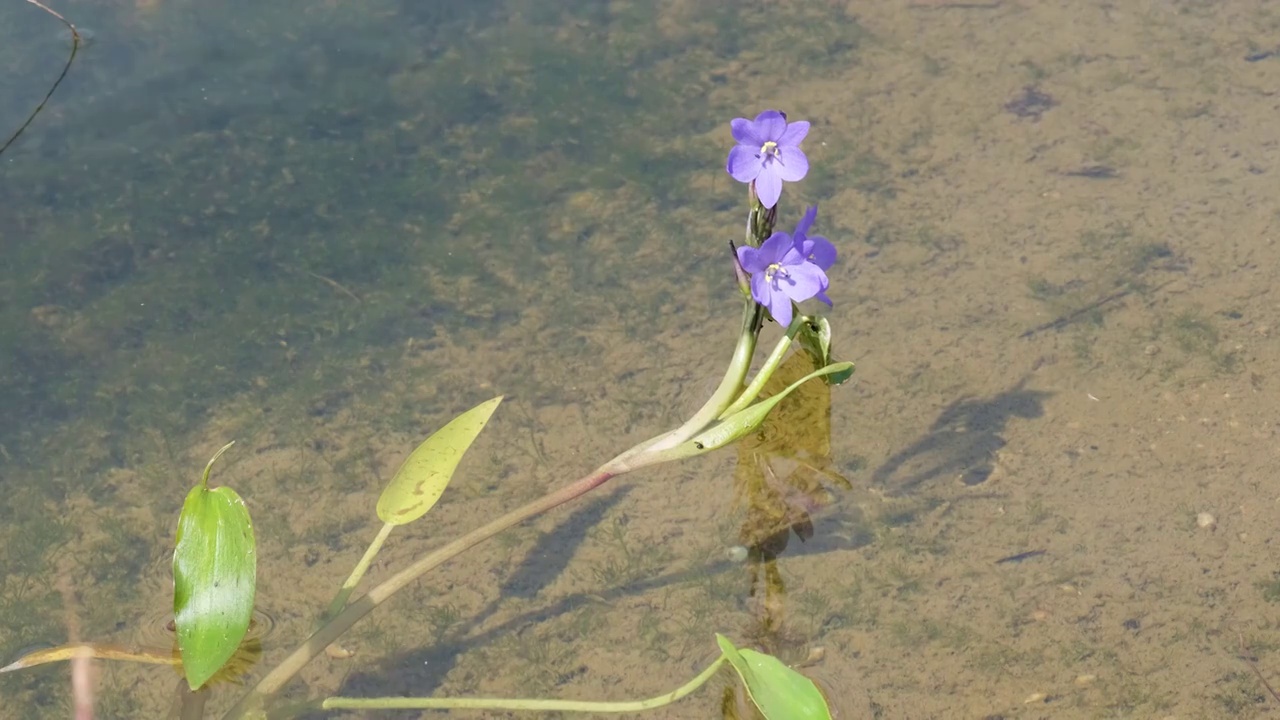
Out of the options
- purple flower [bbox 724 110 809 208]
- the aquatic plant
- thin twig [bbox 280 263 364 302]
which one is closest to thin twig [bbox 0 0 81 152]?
thin twig [bbox 280 263 364 302]

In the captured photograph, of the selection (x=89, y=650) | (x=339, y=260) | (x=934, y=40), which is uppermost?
(x=934, y=40)

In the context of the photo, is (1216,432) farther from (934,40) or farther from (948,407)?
(934,40)

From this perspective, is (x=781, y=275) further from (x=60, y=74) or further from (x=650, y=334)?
(x=60, y=74)

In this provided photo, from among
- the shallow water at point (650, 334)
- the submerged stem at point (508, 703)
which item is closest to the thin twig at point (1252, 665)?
the shallow water at point (650, 334)

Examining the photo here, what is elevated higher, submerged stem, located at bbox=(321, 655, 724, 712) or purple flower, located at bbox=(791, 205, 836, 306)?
purple flower, located at bbox=(791, 205, 836, 306)

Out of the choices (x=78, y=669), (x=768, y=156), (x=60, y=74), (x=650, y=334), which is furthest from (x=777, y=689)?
(x=60, y=74)

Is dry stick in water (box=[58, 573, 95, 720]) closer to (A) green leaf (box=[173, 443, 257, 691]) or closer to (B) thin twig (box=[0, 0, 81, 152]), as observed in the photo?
(A) green leaf (box=[173, 443, 257, 691])

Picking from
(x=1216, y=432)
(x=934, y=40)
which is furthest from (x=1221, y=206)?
(x=934, y=40)

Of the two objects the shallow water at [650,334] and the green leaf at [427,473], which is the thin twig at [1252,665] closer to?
the shallow water at [650,334]
